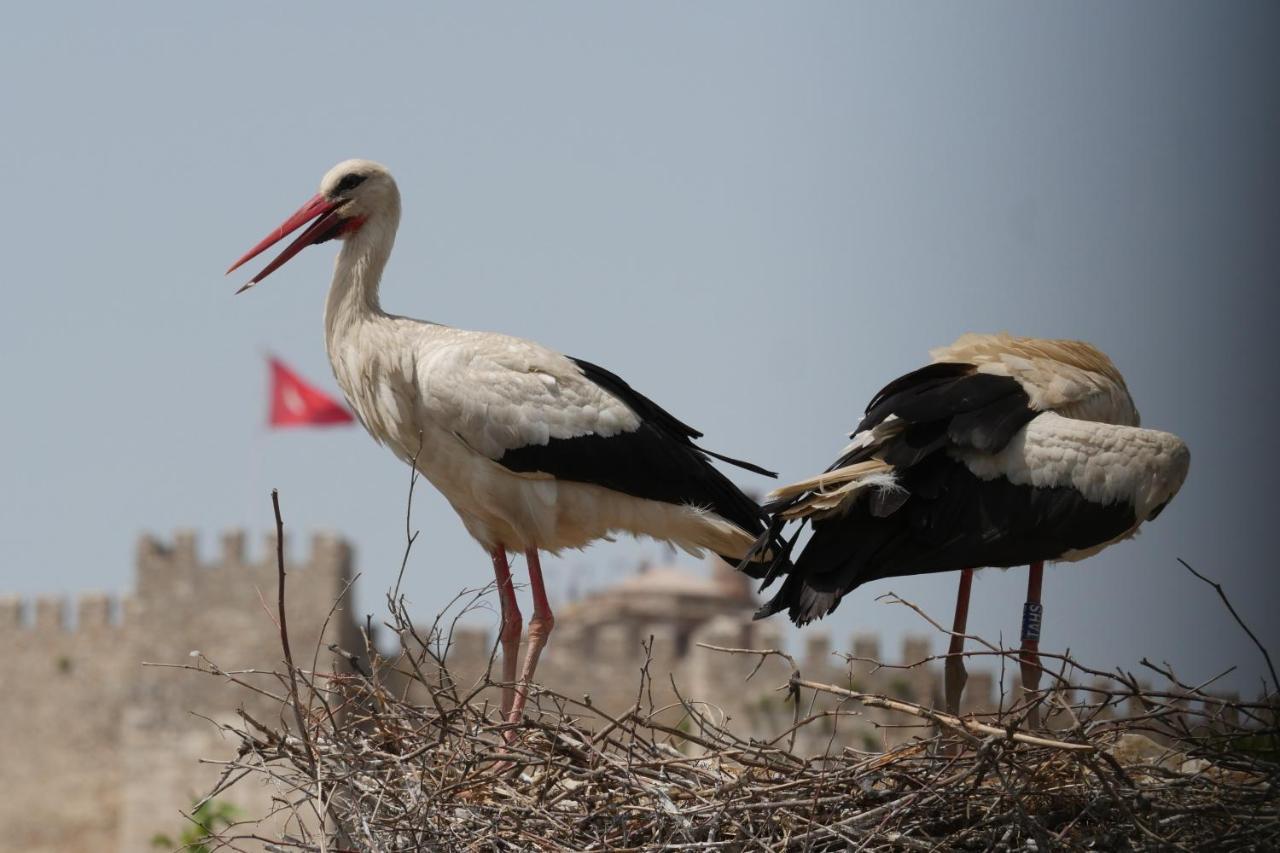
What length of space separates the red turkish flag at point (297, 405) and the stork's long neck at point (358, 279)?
84.8 ft

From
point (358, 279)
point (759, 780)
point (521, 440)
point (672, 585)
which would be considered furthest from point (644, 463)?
point (672, 585)

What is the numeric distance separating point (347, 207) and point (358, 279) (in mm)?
274

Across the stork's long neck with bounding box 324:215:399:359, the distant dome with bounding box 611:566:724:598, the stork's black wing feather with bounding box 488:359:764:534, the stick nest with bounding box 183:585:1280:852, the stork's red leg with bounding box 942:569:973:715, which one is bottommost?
the stick nest with bounding box 183:585:1280:852

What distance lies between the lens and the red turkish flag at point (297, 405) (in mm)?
34031

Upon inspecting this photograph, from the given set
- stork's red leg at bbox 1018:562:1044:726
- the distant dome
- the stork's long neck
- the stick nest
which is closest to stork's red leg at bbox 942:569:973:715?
stork's red leg at bbox 1018:562:1044:726

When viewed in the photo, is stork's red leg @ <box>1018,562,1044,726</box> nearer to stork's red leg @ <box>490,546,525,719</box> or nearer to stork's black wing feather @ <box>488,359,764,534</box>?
stork's black wing feather @ <box>488,359,764,534</box>

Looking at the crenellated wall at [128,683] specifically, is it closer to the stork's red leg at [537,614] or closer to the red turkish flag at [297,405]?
the red turkish flag at [297,405]

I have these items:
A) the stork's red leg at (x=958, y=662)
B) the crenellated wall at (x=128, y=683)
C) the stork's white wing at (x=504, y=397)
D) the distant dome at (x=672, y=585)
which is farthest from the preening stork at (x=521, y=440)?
the distant dome at (x=672, y=585)

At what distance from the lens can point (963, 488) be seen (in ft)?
22.4

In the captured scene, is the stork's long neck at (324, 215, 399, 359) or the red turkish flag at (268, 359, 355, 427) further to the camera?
the red turkish flag at (268, 359, 355, 427)

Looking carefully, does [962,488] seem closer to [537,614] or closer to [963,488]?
[963,488]

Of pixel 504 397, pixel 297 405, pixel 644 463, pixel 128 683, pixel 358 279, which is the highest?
pixel 297 405

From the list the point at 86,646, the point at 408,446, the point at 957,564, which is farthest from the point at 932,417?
the point at 86,646

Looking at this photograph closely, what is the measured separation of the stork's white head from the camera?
823 cm
